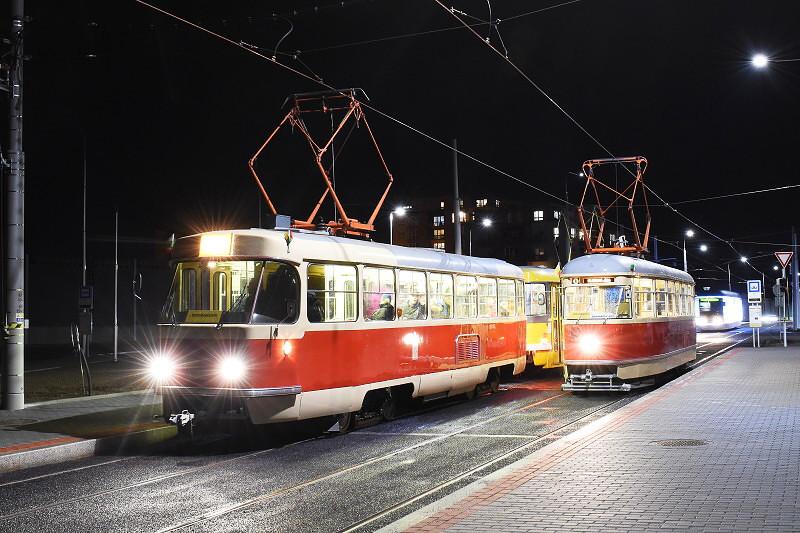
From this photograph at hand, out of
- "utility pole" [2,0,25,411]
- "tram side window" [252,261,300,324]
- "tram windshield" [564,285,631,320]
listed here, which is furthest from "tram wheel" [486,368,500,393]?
"utility pole" [2,0,25,411]

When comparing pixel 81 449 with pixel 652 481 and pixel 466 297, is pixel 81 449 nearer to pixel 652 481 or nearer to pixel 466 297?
pixel 652 481

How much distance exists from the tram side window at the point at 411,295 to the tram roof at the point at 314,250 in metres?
0.19

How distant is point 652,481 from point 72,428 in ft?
31.6

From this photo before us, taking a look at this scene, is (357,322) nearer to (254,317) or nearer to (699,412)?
(254,317)

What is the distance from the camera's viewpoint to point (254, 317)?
1257 centimetres

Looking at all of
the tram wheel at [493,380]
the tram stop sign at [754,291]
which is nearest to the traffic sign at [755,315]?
the tram stop sign at [754,291]

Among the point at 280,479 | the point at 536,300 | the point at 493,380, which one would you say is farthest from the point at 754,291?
the point at 280,479

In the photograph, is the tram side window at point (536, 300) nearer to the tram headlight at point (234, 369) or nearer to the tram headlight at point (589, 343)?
the tram headlight at point (589, 343)

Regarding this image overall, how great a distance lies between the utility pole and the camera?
16.4 meters

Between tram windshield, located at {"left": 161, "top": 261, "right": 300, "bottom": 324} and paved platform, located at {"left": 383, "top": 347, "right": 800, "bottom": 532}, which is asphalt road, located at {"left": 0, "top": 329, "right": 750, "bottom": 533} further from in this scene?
tram windshield, located at {"left": 161, "top": 261, "right": 300, "bottom": 324}

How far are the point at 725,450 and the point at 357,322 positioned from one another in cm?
Result: 619

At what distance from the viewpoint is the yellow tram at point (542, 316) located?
2367 cm

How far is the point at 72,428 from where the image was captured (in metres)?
14.2

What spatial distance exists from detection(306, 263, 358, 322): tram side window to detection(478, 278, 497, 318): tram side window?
5.66m
